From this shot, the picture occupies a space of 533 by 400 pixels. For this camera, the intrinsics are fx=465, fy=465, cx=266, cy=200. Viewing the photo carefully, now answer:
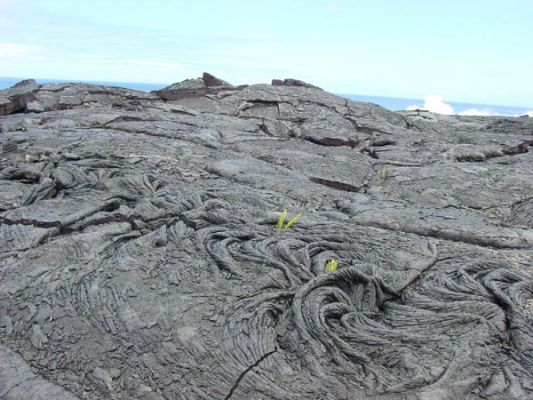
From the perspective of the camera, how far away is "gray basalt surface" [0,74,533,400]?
96.6 inches

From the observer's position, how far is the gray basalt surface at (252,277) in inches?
96.6

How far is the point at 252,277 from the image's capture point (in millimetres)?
3217

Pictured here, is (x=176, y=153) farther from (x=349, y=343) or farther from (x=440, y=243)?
(x=349, y=343)

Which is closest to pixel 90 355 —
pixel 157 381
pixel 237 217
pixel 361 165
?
pixel 157 381

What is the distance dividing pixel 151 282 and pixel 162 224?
3.41 ft

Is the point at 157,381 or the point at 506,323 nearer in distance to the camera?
the point at 157,381

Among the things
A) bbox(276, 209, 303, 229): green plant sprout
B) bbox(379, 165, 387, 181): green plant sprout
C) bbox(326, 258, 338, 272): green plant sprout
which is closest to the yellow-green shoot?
bbox(326, 258, 338, 272): green plant sprout

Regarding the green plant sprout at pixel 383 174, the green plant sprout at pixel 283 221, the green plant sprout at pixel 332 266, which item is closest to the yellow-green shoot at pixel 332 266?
the green plant sprout at pixel 332 266

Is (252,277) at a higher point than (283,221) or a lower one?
lower

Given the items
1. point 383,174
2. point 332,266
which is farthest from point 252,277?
point 383,174

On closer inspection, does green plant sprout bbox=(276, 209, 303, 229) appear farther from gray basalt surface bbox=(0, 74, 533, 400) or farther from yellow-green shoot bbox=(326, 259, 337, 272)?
yellow-green shoot bbox=(326, 259, 337, 272)

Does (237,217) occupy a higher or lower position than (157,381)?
higher

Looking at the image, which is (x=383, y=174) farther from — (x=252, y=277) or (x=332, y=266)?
(x=252, y=277)

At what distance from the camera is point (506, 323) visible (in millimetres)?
2789
